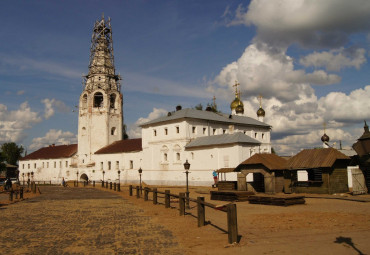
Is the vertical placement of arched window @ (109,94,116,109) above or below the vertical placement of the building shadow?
above

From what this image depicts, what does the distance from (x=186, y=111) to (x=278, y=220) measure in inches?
1406

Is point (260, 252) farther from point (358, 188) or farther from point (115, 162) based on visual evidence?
point (115, 162)

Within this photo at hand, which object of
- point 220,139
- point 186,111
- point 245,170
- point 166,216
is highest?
point 186,111

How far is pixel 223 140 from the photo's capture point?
39.8 m

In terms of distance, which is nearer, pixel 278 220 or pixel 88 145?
pixel 278 220

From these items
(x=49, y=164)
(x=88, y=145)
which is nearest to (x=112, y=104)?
(x=88, y=145)

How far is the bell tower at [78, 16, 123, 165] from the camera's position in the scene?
59.7 m

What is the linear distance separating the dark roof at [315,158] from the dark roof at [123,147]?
3061cm

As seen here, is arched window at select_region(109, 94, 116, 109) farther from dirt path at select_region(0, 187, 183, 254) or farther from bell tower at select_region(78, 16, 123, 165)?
dirt path at select_region(0, 187, 183, 254)

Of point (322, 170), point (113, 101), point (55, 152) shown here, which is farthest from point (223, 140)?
point (55, 152)

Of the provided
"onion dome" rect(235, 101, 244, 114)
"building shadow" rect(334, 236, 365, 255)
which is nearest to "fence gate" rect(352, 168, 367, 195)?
"building shadow" rect(334, 236, 365, 255)

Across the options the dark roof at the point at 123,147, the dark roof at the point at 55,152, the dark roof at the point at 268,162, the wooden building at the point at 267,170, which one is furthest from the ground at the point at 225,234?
the dark roof at the point at 55,152

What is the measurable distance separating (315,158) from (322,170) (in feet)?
3.27

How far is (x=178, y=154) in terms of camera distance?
149 feet
